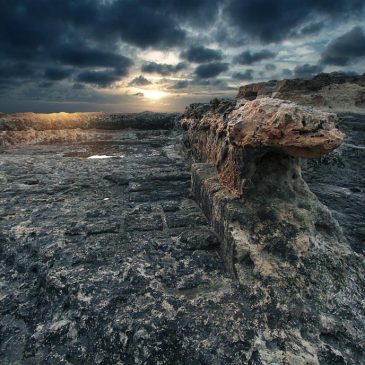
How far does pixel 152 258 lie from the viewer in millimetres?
2447

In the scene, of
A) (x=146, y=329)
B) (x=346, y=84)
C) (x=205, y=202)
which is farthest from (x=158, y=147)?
(x=346, y=84)

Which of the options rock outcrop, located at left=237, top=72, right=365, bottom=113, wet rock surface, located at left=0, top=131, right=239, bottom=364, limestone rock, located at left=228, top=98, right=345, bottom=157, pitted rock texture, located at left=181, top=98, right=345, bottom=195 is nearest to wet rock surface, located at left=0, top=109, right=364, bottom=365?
wet rock surface, located at left=0, top=131, right=239, bottom=364

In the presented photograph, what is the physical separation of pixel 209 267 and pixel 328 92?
12380 mm

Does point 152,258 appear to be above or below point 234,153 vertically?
below

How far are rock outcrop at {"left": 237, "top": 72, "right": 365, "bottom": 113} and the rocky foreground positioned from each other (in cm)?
986

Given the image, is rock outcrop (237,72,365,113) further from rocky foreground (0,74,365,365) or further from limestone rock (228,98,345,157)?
limestone rock (228,98,345,157)

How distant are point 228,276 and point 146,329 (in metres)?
0.68

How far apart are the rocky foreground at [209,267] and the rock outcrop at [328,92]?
9.86 m

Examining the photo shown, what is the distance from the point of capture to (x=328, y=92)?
12.7 m

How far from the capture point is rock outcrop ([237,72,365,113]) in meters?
12.0

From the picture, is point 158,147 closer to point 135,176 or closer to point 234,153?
point 135,176

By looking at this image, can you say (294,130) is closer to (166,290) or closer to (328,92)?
(166,290)

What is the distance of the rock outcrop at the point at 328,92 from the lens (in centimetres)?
1201

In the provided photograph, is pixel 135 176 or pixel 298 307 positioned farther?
pixel 135 176
